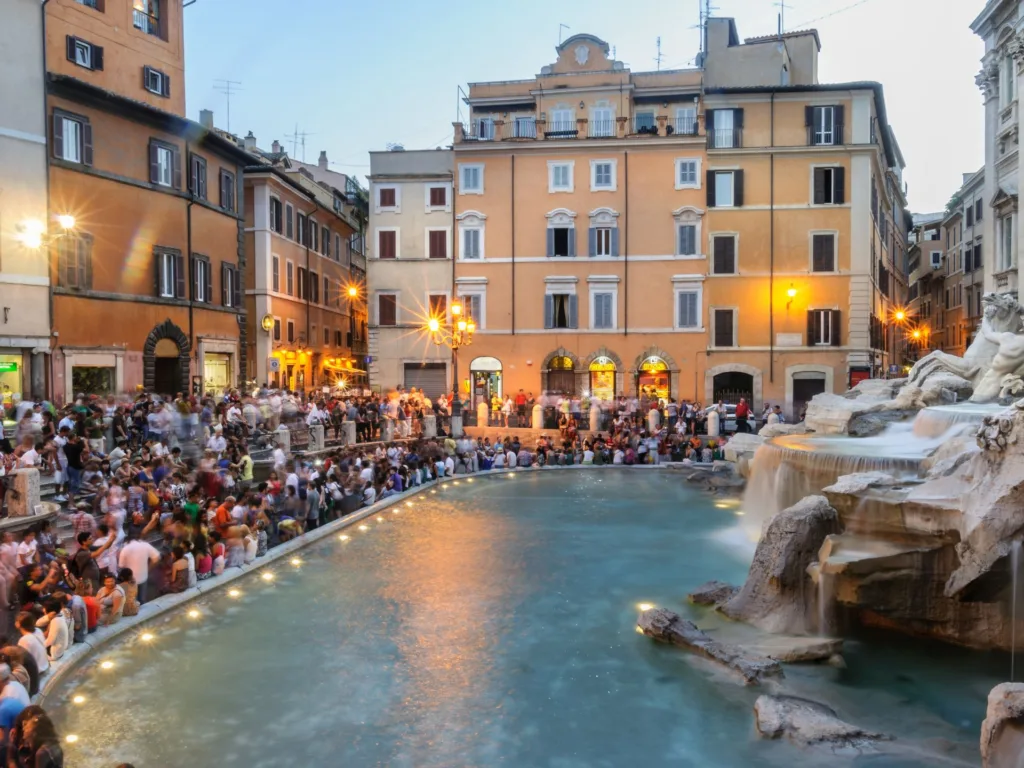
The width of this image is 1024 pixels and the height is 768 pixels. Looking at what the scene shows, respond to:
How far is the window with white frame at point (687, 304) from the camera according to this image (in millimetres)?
37125

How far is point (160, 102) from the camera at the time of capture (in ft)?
95.2

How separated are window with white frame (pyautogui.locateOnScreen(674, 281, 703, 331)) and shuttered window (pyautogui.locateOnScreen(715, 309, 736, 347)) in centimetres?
96

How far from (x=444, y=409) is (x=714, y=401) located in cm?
1315

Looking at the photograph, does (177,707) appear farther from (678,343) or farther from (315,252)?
(315,252)

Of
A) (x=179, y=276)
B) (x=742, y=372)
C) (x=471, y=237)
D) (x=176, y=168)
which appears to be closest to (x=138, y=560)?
(x=179, y=276)

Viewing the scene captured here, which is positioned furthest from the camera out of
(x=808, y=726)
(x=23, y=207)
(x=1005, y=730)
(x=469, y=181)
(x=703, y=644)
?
(x=469, y=181)

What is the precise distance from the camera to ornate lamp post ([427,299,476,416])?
26.6 m

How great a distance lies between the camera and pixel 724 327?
37281mm

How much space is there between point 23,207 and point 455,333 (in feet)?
41.2

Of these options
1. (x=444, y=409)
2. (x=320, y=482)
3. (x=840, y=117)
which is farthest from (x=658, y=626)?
(x=840, y=117)

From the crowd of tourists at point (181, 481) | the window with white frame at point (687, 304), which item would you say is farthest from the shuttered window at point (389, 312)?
the window with white frame at point (687, 304)

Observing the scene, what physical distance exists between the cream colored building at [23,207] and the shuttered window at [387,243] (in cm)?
1701

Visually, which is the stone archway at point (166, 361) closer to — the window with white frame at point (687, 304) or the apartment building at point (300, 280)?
the apartment building at point (300, 280)

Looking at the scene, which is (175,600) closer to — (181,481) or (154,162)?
(181,481)
